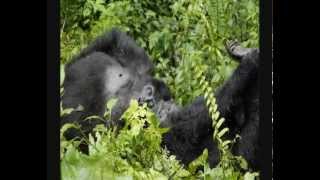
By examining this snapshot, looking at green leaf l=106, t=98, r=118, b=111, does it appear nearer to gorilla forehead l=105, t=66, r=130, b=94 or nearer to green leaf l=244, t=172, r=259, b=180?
gorilla forehead l=105, t=66, r=130, b=94

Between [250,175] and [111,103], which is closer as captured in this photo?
[111,103]

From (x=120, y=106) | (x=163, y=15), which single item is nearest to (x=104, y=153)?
(x=120, y=106)

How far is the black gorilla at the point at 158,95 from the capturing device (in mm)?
3357

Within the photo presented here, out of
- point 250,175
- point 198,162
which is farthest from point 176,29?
point 250,175

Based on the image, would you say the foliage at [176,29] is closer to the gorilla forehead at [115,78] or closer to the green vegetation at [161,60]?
the green vegetation at [161,60]

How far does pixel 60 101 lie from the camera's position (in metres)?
3.30

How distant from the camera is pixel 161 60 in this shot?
345 cm

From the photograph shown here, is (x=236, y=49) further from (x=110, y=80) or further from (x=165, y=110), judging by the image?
(x=110, y=80)

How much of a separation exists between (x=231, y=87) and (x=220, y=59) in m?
0.15

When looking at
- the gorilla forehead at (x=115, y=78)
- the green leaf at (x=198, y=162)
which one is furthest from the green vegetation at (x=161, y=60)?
the gorilla forehead at (x=115, y=78)

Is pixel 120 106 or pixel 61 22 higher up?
pixel 61 22

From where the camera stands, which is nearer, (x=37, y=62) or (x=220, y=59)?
(x=37, y=62)

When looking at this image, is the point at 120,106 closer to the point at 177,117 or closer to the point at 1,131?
the point at 177,117

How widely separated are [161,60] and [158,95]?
0.55 ft
